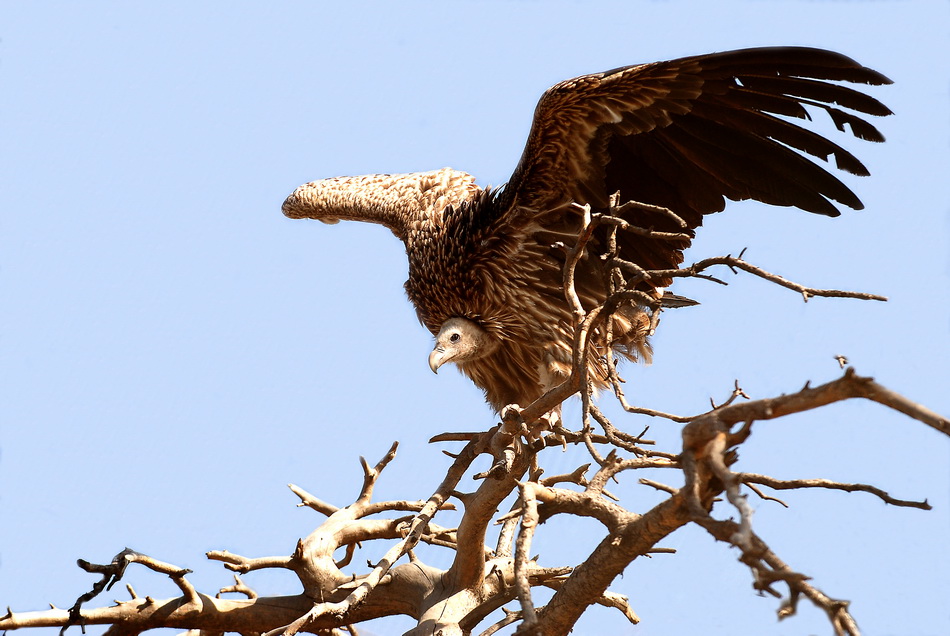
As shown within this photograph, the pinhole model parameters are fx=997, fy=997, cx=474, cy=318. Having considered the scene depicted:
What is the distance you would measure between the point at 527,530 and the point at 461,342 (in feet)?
8.16

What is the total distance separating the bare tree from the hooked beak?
50cm

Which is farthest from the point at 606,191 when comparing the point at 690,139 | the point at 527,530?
the point at 527,530

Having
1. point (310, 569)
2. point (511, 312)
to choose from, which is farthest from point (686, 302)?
point (310, 569)

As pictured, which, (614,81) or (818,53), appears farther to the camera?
(614,81)

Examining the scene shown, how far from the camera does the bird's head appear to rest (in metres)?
4.99

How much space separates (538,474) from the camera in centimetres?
362

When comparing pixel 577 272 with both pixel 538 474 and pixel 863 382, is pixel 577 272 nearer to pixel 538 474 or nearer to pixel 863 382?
pixel 538 474

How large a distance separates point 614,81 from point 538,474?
171 centimetres

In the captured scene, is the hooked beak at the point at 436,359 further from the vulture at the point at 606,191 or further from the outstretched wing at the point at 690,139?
the outstretched wing at the point at 690,139

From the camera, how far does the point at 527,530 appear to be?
2604 mm

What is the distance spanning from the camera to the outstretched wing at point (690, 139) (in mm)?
4039

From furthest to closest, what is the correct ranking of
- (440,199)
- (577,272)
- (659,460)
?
(440,199), (577,272), (659,460)

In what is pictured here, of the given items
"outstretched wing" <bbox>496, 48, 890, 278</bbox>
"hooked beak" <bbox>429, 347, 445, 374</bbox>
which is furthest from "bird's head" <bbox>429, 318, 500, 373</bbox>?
"outstretched wing" <bbox>496, 48, 890, 278</bbox>

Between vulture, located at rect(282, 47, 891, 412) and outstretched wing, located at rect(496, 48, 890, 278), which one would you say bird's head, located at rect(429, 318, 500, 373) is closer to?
vulture, located at rect(282, 47, 891, 412)
